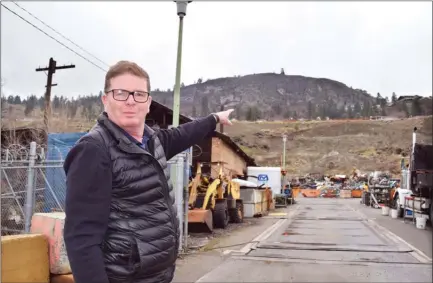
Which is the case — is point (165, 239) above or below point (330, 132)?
below

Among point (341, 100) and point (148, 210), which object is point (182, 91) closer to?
point (148, 210)

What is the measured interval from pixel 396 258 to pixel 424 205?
8170 millimetres

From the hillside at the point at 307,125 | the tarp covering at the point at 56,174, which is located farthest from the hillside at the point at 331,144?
the tarp covering at the point at 56,174

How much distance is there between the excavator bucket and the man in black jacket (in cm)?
1152

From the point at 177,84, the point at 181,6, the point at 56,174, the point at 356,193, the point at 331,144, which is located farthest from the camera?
the point at 331,144

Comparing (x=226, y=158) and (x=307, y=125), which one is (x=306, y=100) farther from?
(x=226, y=158)

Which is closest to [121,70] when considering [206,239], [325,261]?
[325,261]

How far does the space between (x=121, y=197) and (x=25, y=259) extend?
14.4ft

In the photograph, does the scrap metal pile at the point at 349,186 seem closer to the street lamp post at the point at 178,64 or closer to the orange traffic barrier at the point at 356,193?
the orange traffic barrier at the point at 356,193

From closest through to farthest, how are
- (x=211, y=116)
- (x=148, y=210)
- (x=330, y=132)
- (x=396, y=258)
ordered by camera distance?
(x=148, y=210)
(x=211, y=116)
(x=396, y=258)
(x=330, y=132)

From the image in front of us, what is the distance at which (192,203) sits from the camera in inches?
579

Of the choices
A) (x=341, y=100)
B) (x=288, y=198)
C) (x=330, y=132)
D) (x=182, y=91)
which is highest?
(x=341, y=100)

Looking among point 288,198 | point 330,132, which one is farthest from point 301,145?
point 288,198

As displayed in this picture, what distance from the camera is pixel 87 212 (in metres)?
2.25
